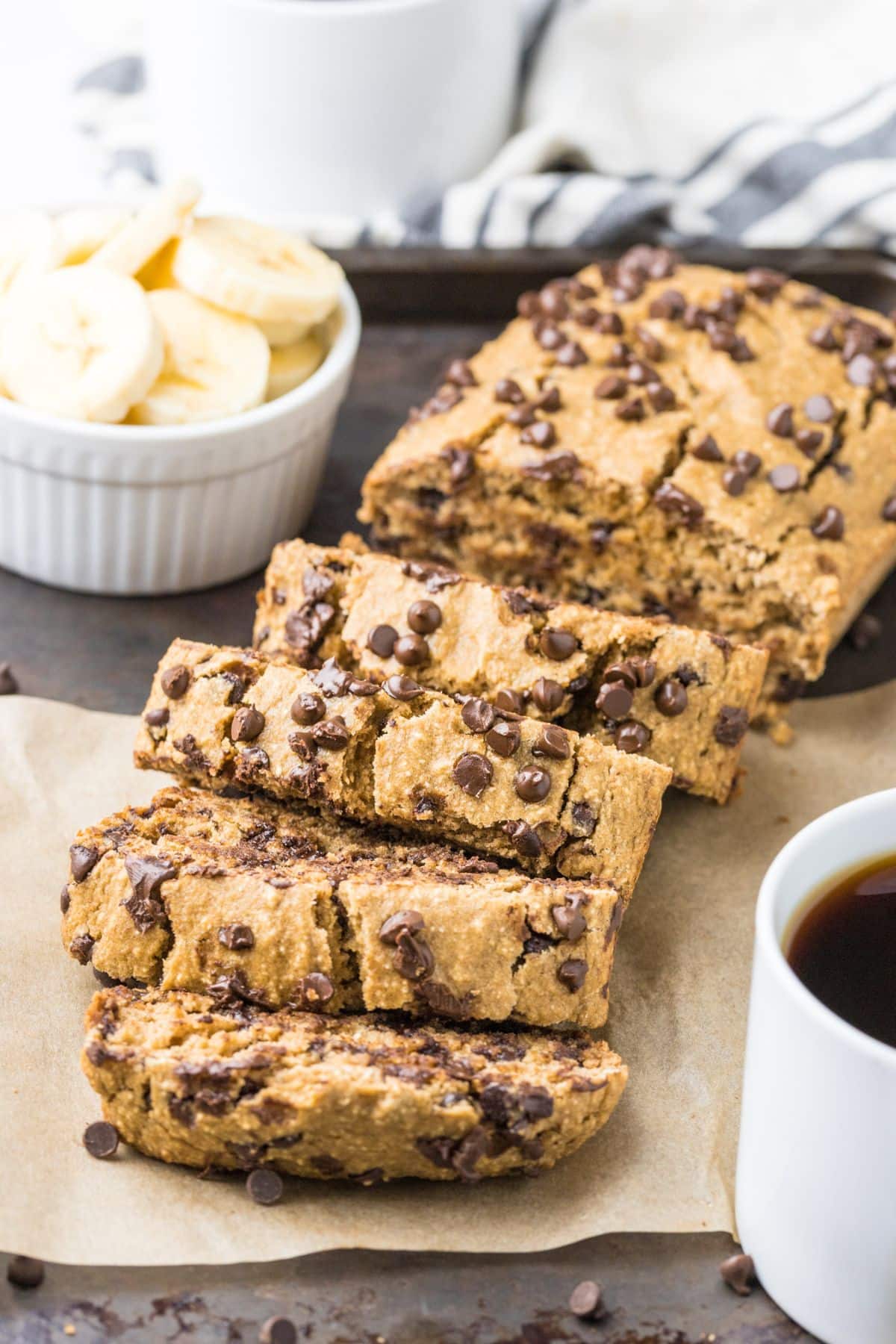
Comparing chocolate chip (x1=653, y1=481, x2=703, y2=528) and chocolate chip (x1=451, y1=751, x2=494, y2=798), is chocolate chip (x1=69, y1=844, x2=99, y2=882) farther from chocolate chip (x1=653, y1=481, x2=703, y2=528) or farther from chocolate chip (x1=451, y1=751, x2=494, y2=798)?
Result: chocolate chip (x1=653, y1=481, x2=703, y2=528)

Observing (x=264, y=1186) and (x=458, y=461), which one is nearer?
(x=264, y=1186)

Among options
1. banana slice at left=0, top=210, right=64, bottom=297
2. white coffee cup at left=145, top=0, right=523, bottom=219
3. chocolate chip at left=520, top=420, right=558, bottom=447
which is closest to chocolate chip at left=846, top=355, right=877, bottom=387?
chocolate chip at left=520, top=420, right=558, bottom=447

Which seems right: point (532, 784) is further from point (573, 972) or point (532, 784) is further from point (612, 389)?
point (612, 389)

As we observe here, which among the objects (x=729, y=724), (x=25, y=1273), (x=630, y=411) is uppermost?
(x=630, y=411)

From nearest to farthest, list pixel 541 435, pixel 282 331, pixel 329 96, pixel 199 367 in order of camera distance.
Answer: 1. pixel 541 435
2. pixel 199 367
3. pixel 282 331
4. pixel 329 96

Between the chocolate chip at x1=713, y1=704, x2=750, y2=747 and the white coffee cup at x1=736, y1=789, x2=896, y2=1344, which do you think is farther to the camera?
the chocolate chip at x1=713, y1=704, x2=750, y2=747

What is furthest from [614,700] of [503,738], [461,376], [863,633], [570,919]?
[461,376]
